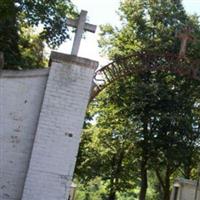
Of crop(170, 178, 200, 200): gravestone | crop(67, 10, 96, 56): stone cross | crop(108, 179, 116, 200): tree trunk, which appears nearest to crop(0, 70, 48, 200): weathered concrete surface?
crop(67, 10, 96, 56): stone cross

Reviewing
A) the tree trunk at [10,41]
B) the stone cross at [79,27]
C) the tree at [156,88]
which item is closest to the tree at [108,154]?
the tree at [156,88]

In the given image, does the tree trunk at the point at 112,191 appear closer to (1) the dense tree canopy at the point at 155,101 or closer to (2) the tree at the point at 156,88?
(1) the dense tree canopy at the point at 155,101

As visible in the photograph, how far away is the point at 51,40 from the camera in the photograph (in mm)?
16219

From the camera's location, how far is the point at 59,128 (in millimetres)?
8219

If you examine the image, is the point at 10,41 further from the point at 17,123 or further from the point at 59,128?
the point at 59,128

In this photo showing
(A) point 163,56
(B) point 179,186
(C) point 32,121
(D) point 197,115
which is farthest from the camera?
(D) point 197,115

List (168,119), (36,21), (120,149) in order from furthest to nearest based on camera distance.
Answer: (120,149), (168,119), (36,21)

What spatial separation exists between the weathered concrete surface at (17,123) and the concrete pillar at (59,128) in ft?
0.54

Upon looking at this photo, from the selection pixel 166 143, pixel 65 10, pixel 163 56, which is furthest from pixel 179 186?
pixel 163 56

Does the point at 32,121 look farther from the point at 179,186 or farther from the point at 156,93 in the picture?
the point at 156,93

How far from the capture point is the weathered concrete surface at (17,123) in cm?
803

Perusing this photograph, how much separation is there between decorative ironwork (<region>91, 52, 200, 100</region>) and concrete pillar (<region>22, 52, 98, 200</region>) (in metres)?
0.78

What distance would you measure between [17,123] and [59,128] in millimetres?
732

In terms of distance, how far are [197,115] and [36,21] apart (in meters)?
10.7
